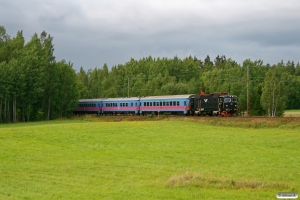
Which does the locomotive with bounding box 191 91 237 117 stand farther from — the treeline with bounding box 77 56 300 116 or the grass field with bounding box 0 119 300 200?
the treeline with bounding box 77 56 300 116

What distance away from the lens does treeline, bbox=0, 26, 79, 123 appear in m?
71.9

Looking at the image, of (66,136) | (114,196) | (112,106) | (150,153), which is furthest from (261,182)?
(112,106)

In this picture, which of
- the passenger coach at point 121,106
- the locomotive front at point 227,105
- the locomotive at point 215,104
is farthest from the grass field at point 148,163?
the passenger coach at point 121,106

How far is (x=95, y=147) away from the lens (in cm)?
3098

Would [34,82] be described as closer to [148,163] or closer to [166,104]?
[166,104]

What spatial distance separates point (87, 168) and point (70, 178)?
290 centimetres

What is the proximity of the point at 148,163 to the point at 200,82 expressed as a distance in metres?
77.6

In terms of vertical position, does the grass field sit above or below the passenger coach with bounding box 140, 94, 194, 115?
below

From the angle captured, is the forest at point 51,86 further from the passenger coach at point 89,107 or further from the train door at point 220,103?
the train door at point 220,103

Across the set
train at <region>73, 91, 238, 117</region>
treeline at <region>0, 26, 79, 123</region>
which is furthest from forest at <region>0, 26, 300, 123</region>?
train at <region>73, 91, 238, 117</region>

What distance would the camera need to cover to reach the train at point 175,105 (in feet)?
178

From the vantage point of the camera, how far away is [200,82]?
99.8 meters

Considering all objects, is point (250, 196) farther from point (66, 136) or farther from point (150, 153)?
point (66, 136)

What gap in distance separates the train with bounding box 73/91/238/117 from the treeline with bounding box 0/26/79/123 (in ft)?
22.2
